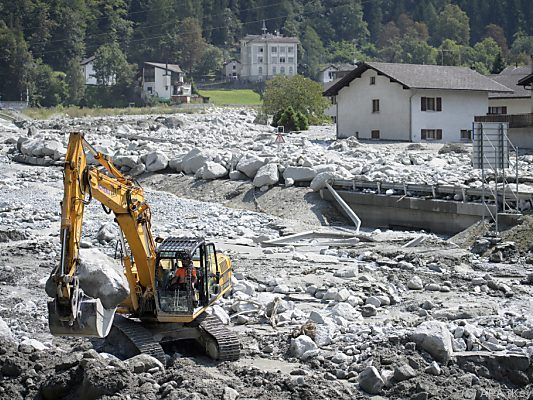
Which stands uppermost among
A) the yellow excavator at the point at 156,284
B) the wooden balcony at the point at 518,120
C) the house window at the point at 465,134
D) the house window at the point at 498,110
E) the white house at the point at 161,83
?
the white house at the point at 161,83

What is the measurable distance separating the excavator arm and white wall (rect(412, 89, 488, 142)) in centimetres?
3971

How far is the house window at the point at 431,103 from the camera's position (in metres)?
54.9

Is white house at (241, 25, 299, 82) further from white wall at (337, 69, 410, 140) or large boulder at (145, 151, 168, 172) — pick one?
large boulder at (145, 151, 168, 172)

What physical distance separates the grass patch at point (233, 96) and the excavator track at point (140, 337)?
102 m

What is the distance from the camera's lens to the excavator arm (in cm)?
1290

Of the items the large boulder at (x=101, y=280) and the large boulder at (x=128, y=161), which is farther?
the large boulder at (x=128, y=161)

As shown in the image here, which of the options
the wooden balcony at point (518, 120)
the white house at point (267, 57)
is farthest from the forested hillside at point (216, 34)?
the wooden balcony at point (518, 120)

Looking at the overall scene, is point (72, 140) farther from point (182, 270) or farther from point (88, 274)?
point (182, 270)

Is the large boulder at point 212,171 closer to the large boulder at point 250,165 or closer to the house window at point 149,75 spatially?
the large boulder at point 250,165

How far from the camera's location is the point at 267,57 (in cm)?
14362

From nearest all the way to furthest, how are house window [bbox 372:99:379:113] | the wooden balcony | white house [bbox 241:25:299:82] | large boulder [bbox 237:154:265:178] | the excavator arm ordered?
the excavator arm
large boulder [bbox 237:154:265:178]
the wooden balcony
house window [bbox 372:99:379:113]
white house [bbox 241:25:299:82]

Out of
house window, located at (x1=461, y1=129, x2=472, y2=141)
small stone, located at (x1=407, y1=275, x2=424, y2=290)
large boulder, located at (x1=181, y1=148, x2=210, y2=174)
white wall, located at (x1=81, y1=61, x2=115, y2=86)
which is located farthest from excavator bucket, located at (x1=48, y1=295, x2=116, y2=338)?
white wall, located at (x1=81, y1=61, x2=115, y2=86)

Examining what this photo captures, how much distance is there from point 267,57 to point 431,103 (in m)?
89.9

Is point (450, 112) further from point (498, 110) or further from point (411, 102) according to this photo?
point (498, 110)
